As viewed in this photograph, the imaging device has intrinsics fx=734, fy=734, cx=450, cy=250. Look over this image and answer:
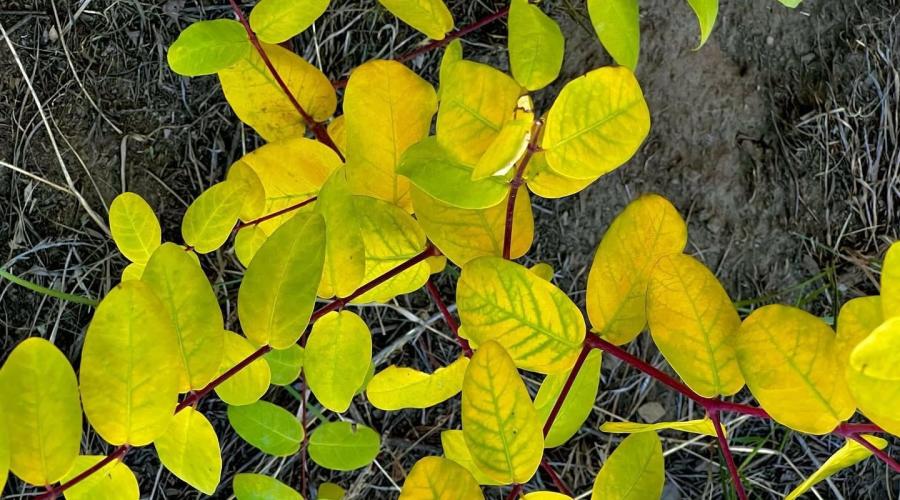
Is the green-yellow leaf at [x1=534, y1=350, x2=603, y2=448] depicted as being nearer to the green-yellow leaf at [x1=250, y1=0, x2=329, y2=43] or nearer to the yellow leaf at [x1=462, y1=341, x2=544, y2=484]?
the yellow leaf at [x1=462, y1=341, x2=544, y2=484]

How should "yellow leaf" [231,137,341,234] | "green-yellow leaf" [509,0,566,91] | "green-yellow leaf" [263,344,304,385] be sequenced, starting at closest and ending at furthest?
"green-yellow leaf" [509,0,566,91], "yellow leaf" [231,137,341,234], "green-yellow leaf" [263,344,304,385]

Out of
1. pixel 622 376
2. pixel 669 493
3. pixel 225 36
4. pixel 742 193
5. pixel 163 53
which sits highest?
pixel 225 36

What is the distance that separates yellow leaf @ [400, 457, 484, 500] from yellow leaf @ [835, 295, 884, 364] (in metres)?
0.31

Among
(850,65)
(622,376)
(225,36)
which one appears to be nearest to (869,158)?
(850,65)

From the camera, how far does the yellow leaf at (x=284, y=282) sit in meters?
0.63

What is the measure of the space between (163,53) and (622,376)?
1119mm

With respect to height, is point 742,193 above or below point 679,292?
below

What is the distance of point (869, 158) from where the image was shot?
1.56m

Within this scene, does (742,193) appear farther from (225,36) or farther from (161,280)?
(161,280)

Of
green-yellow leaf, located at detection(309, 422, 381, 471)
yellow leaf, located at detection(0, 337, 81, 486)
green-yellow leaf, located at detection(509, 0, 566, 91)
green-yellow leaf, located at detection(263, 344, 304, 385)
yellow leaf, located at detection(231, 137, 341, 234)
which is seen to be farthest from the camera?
green-yellow leaf, located at detection(309, 422, 381, 471)

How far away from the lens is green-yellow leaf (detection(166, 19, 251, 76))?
83cm

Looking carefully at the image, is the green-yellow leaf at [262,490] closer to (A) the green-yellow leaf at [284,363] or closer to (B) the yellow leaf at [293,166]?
(A) the green-yellow leaf at [284,363]

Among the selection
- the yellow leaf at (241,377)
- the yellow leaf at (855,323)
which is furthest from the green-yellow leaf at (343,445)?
the yellow leaf at (855,323)

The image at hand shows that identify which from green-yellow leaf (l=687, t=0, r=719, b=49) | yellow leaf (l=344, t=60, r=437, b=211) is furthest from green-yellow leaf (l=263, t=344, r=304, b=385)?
green-yellow leaf (l=687, t=0, r=719, b=49)
